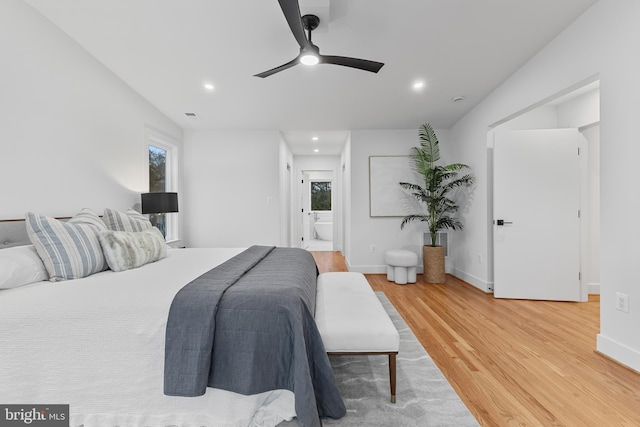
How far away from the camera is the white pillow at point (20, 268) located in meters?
1.52

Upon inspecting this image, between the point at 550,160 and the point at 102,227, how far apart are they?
177 inches

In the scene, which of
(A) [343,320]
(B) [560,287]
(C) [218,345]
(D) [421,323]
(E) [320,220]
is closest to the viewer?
(C) [218,345]

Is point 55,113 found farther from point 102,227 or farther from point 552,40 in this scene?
point 552,40

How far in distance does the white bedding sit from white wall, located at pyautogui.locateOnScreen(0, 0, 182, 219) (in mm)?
1180

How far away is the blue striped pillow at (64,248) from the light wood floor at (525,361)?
2.40 m

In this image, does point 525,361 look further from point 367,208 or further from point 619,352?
point 367,208

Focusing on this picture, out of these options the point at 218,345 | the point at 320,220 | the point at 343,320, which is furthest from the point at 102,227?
the point at 320,220

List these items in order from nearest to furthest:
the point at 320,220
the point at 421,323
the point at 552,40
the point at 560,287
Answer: the point at 552,40, the point at 421,323, the point at 560,287, the point at 320,220

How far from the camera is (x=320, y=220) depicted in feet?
32.2

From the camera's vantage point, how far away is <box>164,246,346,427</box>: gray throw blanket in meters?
1.26

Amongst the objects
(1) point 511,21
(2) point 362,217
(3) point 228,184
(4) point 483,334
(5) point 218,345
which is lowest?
(4) point 483,334

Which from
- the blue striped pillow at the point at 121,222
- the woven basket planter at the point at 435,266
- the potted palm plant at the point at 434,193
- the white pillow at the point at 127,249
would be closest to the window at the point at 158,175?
the blue striped pillow at the point at 121,222

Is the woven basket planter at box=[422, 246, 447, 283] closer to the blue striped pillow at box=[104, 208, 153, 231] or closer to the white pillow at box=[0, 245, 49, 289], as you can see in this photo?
the blue striped pillow at box=[104, 208, 153, 231]

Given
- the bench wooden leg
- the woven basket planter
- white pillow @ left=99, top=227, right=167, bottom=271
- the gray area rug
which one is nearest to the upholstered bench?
the bench wooden leg
